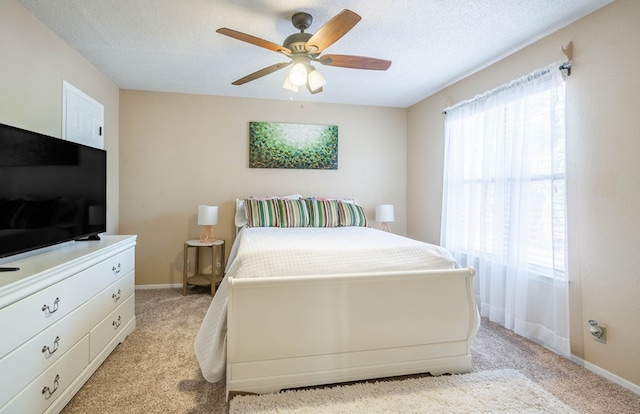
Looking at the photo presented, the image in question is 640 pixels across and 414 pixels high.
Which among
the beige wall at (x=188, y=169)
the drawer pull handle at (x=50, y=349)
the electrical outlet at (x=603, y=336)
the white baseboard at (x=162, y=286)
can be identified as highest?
the beige wall at (x=188, y=169)

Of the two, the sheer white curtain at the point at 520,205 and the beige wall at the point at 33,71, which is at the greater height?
the beige wall at the point at 33,71

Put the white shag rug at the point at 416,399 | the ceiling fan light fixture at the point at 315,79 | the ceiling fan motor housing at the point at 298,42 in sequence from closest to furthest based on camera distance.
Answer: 1. the white shag rug at the point at 416,399
2. the ceiling fan motor housing at the point at 298,42
3. the ceiling fan light fixture at the point at 315,79

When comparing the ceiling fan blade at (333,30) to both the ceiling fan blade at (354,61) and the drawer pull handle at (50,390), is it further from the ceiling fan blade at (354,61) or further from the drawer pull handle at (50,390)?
the drawer pull handle at (50,390)

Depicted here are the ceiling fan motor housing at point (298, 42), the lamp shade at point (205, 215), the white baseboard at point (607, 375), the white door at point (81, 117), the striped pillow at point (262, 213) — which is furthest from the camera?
the lamp shade at point (205, 215)

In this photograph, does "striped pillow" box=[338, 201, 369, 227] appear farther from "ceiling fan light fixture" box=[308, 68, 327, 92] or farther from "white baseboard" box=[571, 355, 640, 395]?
"white baseboard" box=[571, 355, 640, 395]

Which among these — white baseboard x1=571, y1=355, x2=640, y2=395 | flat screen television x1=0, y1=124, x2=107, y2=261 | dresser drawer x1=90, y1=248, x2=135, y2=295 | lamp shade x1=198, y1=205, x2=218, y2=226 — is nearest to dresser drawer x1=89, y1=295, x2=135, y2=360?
dresser drawer x1=90, y1=248, x2=135, y2=295

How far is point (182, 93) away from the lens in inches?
145

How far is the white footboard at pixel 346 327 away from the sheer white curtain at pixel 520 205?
32.1 inches

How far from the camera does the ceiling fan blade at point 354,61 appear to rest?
207cm

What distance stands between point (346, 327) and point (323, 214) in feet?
5.98

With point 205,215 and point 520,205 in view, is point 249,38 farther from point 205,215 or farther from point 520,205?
point 520,205

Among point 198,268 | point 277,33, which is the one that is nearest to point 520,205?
point 277,33

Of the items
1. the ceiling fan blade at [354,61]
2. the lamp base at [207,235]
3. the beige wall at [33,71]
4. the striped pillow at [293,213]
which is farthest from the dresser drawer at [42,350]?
the ceiling fan blade at [354,61]

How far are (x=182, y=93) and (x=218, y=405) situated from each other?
3320 mm
